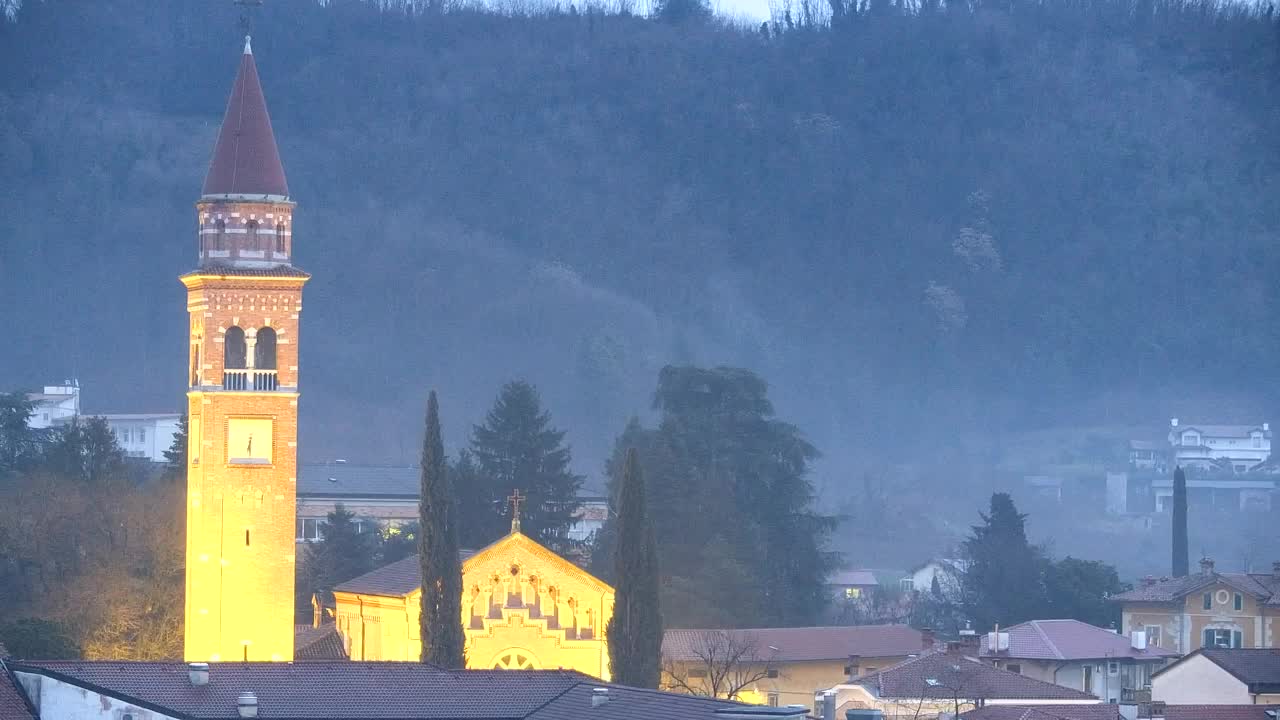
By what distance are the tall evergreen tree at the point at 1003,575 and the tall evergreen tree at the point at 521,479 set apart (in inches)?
676

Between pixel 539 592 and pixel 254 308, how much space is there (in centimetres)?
1004

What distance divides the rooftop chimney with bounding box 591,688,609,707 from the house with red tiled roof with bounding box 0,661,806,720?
0.03 meters

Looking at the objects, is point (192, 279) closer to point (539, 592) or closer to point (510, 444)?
point (539, 592)

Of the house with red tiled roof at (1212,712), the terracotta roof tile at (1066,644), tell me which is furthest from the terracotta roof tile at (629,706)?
the terracotta roof tile at (1066,644)

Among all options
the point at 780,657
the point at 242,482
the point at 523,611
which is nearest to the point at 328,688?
the point at 242,482

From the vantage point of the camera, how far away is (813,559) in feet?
362

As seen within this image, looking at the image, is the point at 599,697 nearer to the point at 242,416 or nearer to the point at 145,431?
the point at 242,416

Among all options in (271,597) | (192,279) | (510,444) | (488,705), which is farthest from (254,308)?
(510,444)

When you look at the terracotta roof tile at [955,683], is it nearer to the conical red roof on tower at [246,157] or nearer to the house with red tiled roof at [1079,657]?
the house with red tiled roof at [1079,657]

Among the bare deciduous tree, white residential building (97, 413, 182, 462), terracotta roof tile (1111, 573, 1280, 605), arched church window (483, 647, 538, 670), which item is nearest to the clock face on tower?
arched church window (483, 647, 538, 670)

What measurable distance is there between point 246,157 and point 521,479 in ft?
107

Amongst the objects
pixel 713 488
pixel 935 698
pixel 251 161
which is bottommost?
pixel 935 698

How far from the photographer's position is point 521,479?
103000 millimetres

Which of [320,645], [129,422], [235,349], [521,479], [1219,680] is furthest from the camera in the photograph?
[129,422]
